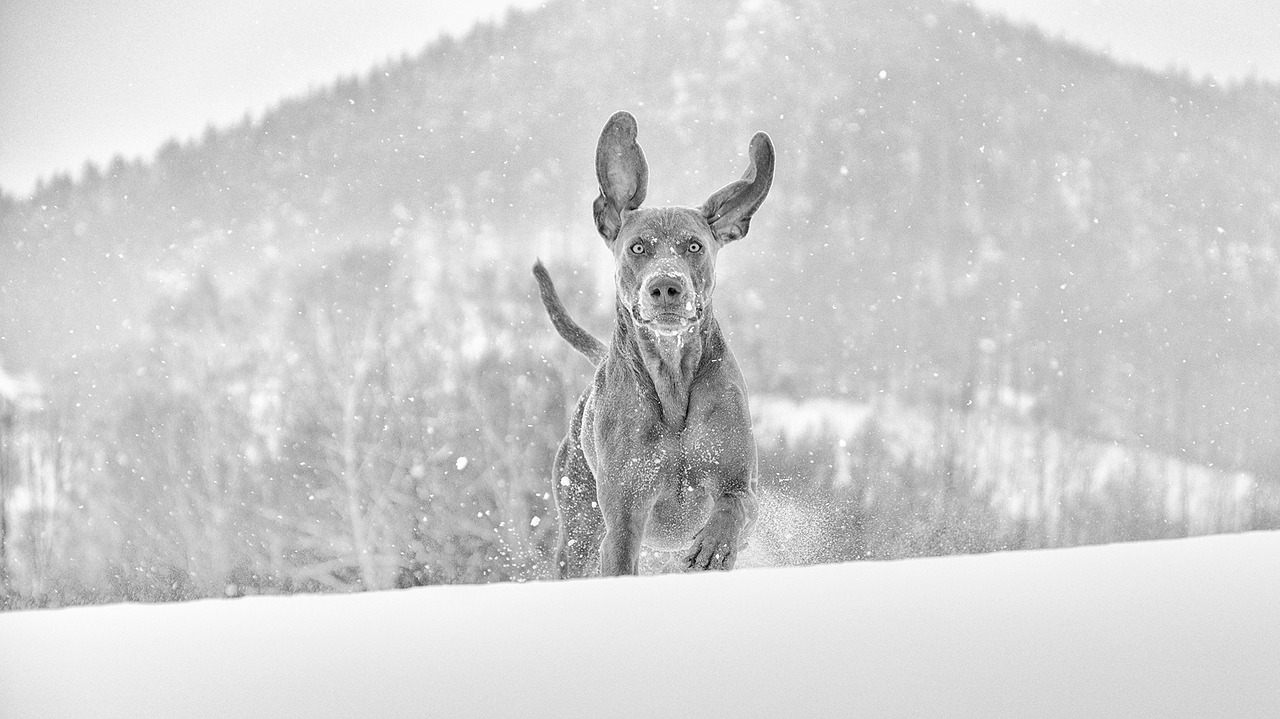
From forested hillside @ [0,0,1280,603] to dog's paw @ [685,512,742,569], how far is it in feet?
23.2

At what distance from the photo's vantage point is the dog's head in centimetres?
269

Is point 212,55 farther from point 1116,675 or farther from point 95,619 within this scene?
point 1116,675

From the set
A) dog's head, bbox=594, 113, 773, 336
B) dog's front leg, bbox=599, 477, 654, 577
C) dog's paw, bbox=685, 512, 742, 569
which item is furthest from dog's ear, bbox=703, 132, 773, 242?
dog's paw, bbox=685, 512, 742, 569

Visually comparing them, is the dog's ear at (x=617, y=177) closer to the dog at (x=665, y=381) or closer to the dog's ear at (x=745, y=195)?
the dog at (x=665, y=381)

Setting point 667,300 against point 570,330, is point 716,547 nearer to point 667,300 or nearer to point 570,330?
point 667,300

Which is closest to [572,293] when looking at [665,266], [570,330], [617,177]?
[570,330]

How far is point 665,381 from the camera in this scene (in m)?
2.92

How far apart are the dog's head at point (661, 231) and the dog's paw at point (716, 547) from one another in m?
0.57

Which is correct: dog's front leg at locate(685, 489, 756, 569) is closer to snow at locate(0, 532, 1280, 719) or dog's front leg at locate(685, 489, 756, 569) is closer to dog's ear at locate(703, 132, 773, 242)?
snow at locate(0, 532, 1280, 719)

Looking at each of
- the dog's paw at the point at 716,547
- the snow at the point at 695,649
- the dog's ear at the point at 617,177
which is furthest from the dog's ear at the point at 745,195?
the snow at the point at 695,649

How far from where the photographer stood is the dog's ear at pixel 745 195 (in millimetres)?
3090

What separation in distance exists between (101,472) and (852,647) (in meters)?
10.0

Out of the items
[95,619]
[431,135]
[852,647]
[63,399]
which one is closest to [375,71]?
[431,135]

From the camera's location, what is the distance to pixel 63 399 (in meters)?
9.68
